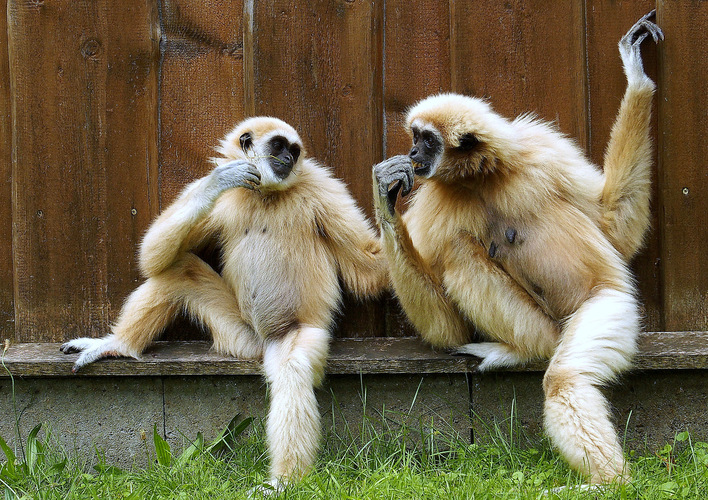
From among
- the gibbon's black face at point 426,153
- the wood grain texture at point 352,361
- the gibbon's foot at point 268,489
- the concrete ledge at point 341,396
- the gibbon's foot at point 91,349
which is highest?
the gibbon's black face at point 426,153

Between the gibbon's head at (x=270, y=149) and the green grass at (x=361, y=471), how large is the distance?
175 cm

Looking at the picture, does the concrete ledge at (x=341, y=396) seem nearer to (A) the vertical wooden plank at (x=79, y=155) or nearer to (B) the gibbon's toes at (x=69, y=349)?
(B) the gibbon's toes at (x=69, y=349)

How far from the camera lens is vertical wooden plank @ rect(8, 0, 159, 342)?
5555mm

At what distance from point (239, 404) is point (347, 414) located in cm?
76

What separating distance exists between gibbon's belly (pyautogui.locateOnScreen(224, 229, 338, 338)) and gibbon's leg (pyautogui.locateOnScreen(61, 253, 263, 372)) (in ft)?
0.40

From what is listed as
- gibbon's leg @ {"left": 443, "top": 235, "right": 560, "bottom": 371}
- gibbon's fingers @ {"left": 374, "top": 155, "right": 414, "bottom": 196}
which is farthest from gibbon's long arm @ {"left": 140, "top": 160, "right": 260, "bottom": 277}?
gibbon's leg @ {"left": 443, "top": 235, "right": 560, "bottom": 371}

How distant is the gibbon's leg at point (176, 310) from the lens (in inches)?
206

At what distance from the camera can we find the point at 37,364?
16.4ft

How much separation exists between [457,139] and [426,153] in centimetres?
23

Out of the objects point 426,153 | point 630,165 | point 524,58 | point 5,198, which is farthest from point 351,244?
point 5,198

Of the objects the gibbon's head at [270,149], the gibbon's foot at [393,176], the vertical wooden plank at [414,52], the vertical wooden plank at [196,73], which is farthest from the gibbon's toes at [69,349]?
the vertical wooden plank at [414,52]

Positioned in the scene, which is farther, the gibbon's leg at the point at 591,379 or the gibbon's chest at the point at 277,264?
the gibbon's chest at the point at 277,264

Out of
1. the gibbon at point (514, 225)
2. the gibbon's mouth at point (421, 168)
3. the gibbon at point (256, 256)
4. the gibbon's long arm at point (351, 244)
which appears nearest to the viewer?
the gibbon at point (514, 225)

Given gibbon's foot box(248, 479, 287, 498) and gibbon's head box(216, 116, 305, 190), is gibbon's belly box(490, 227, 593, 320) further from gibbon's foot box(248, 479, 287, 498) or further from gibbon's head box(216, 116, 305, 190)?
gibbon's foot box(248, 479, 287, 498)
